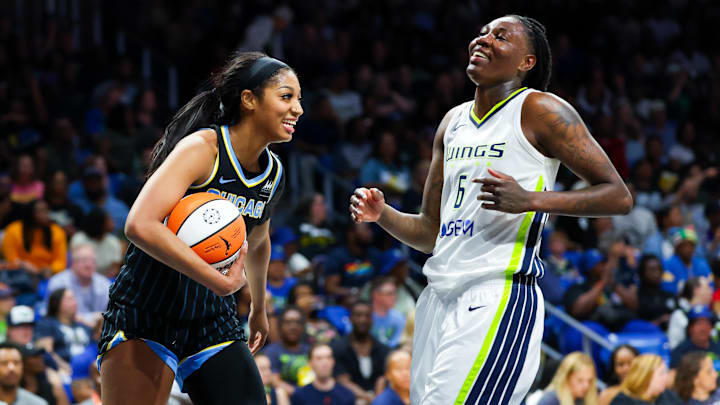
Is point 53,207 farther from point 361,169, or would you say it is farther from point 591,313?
point 591,313

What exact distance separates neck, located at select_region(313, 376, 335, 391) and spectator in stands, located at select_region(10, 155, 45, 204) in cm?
364

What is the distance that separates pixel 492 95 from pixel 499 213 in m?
0.50

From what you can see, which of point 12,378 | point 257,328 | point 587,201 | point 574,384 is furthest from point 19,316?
point 587,201

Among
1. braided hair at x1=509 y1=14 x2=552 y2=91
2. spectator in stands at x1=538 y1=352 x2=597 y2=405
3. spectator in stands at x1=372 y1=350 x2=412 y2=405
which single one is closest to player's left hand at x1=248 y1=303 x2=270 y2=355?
braided hair at x1=509 y1=14 x2=552 y2=91

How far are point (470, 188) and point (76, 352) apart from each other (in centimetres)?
472

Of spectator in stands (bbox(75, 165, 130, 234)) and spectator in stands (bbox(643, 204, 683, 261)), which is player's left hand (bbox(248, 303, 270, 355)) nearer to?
spectator in stands (bbox(75, 165, 130, 234))

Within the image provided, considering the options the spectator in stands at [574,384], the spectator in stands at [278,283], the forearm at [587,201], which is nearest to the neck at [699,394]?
the spectator in stands at [574,384]

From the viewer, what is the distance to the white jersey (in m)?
3.57

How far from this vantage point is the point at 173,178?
337 cm

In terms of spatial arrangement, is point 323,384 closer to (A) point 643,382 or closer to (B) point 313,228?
(A) point 643,382

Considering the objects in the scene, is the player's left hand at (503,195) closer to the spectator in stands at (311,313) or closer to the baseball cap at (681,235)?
the spectator in stands at (311,313)

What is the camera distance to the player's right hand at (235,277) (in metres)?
3.33

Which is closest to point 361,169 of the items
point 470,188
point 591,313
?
point 591,313

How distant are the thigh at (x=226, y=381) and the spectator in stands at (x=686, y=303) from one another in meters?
5.64
